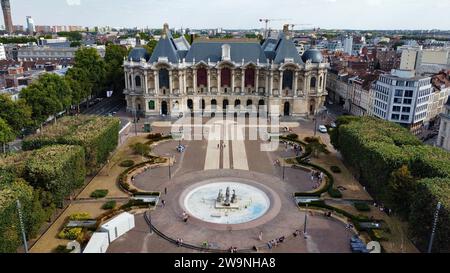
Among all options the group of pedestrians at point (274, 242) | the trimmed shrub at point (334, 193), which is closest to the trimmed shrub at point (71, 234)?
the group of pedestrians at point (274, 242)

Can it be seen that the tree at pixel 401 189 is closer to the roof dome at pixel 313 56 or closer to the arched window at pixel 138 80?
the roof dome at pixel 313 56

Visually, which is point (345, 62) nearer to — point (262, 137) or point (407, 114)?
point (407, 114)

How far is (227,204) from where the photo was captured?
2264 inches

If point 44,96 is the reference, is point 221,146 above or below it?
below

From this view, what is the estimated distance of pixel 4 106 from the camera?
254 feet

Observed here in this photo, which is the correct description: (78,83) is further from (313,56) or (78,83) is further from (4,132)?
(313,56)

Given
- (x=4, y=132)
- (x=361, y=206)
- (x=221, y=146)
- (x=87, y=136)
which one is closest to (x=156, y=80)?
(x=221, y=146)

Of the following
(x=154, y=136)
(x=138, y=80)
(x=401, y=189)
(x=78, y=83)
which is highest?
(x=138, y=80)

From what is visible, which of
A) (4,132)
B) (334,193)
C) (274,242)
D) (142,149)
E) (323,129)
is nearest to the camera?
(274,242)

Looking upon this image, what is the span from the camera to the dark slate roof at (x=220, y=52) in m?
117

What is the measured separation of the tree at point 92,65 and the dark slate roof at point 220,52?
32.6 m

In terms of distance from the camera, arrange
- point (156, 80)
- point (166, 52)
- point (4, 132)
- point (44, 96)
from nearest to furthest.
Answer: point (4, 132) → point (44, 96) → point (156, 80) → point (166, 52)

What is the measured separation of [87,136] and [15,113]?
25330 millimetres

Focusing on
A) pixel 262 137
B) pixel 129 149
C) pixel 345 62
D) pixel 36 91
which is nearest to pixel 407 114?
pixel 262 137
